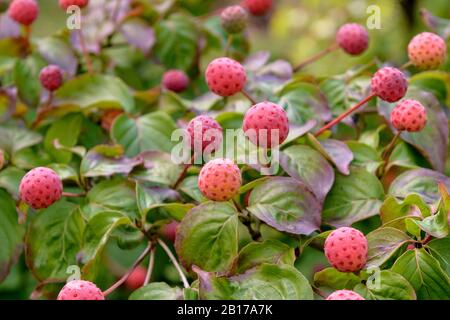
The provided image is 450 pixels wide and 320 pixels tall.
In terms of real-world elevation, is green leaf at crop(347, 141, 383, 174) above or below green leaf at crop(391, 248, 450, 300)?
above

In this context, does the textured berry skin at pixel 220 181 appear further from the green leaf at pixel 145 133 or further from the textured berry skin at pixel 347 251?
the green leaf at pixel 145 133

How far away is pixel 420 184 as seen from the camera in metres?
0.82

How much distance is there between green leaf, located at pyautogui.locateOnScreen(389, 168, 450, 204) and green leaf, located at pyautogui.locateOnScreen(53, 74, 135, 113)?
414mm

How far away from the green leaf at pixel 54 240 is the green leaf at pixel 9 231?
0.9 inches

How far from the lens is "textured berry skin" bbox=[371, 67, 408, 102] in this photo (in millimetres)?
800

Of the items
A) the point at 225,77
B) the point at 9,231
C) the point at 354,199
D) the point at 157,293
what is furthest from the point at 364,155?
the point at 9,231

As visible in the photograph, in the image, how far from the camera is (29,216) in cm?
99

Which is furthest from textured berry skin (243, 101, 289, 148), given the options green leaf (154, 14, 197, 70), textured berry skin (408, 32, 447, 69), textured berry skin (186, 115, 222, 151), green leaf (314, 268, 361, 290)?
green leaf (154, 14, 197, 70)

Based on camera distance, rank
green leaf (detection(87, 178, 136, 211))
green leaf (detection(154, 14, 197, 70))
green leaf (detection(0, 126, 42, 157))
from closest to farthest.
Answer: green leaf (detection(87, 178, 136, 211))
green leaf (detection(0, 126, 42, 157))
green leaf (detection(154, 14, 197, 70))

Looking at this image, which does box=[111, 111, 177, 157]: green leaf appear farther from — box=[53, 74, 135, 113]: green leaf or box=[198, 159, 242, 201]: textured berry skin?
box=[198, 159, 242, 201]: textured berry skin

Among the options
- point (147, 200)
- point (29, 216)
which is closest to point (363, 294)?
point (147, 200)

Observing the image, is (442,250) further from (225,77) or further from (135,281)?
(135,281)

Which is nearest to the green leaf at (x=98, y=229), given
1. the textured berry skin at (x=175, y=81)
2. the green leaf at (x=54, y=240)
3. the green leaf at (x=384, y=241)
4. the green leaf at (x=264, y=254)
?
the green leaf at (x=54, y=240)
